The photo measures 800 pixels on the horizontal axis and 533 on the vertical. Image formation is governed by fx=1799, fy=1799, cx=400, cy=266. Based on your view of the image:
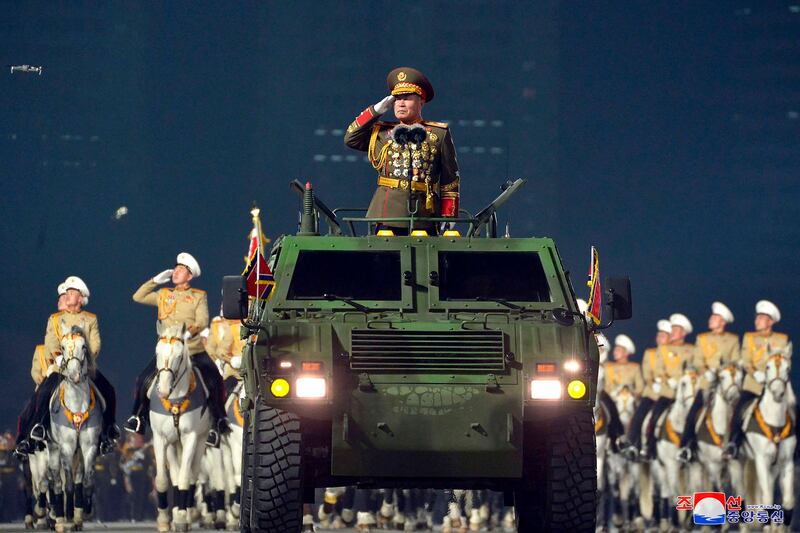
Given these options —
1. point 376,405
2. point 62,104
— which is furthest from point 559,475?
point 62,104

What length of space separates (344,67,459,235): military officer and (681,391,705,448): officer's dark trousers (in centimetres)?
1276

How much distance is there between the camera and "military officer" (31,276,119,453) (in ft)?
76.9

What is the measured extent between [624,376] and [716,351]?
223 inches

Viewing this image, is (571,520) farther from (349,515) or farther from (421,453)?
(349,515)

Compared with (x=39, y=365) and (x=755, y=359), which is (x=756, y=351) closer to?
(x=755, y=359)

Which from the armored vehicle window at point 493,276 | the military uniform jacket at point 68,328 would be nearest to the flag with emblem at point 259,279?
the armored vehicle window at point 493,276

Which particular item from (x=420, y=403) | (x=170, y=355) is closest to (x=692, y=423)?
(x=170, y=355)

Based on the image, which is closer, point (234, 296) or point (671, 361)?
point (234, 296)

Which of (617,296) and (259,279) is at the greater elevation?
(259,279)

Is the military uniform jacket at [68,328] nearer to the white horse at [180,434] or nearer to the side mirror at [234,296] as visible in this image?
the white horse at [180,434]

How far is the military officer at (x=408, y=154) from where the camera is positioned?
15617mm

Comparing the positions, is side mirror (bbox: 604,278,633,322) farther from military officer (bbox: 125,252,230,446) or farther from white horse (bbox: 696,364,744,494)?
white horse (bbox: 696,364,744,494)

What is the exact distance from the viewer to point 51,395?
23500 mm

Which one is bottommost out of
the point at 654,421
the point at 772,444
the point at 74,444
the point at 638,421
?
the point at 74,444
